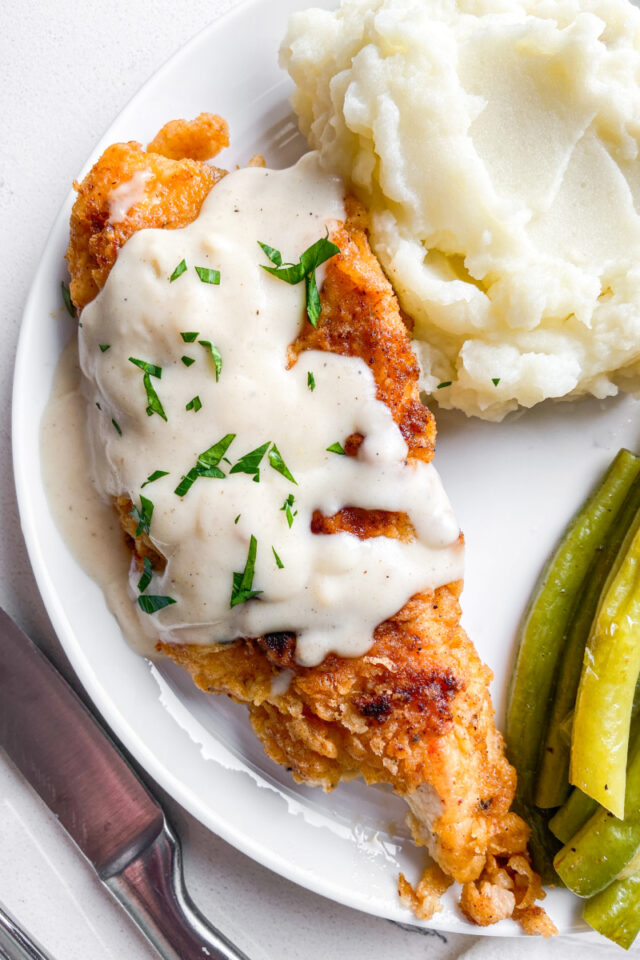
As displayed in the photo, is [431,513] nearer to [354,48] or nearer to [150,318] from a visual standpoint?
[150,318]

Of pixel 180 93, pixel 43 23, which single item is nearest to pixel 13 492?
pixel 180 93

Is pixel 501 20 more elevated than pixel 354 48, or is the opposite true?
pixel 354 48

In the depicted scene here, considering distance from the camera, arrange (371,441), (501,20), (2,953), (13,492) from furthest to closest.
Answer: (13,492) < (2,953) < (501,20) < (371,441)

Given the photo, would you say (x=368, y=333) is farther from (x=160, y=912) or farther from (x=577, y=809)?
(x=160, y=912)

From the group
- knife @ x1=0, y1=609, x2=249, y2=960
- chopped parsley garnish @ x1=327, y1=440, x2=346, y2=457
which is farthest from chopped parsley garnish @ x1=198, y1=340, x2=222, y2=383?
knife @ x1=0, y1=609, x2=249, y2=960

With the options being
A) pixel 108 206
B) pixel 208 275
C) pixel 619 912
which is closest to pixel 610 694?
pixel 619 912

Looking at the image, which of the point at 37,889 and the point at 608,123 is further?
the point at 37,889

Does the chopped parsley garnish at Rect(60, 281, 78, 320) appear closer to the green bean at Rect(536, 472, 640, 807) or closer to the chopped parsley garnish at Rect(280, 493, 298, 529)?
the chopped parsley garnish at Rect(280, 493, 298, 529)
